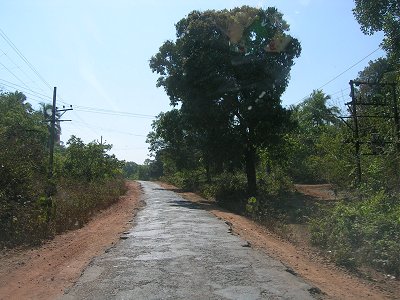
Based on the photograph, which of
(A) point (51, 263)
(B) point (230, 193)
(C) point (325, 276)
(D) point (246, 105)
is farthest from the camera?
(B) point (230, 193)

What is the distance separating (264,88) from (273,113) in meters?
1.61

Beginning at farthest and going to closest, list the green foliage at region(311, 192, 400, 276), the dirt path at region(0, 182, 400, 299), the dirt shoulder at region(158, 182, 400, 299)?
the green foliage at region(311, 192, 400, 276) → the dirt path at region(0, 182, 400, 299) → the dirt shoulder at region(158, 182, 400, 299)

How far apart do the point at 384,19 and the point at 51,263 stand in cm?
1257

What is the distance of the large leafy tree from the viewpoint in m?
25.5

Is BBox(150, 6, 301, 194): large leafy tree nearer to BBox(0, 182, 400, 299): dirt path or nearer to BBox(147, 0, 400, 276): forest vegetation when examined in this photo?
BBox(147, 0, 400, 276): forest vegetation

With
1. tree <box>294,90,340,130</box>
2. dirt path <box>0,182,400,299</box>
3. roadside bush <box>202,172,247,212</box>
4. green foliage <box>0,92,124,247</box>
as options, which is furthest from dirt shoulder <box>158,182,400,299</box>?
tree <box>294,90,340,130</box>

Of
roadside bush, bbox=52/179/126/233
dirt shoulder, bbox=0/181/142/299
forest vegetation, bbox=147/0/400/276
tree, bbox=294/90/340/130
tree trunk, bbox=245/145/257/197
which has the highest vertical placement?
tree, bbox=294/90/340/130

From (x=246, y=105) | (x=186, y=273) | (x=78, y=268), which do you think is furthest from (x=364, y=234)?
(x=246, y=105)

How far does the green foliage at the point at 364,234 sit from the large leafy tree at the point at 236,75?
14.1 metres

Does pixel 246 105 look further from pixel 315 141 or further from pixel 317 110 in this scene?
pixel 317 110

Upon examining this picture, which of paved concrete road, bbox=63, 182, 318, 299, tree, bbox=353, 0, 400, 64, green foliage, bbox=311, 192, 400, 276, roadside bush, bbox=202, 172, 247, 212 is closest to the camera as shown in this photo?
paved concrete road, bbox=63, 182, 318, 299

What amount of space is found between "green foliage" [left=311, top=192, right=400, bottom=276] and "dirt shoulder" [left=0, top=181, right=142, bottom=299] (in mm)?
5493

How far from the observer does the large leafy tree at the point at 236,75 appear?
25469mm

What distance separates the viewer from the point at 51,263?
901 centimetres
